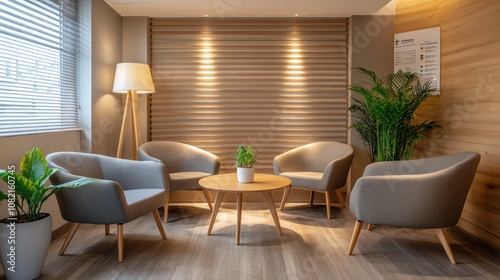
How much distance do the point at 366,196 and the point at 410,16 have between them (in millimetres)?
2707

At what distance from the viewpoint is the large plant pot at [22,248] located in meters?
2.56

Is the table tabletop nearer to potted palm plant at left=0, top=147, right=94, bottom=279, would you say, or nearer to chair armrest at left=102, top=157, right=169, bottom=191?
chair armrest at left=102, top=157, right=169, bottom=191

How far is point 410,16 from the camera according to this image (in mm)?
4758

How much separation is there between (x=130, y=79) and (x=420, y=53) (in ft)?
11.0

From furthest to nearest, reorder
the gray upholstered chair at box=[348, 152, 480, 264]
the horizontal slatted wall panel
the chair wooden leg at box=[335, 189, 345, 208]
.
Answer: the horizontal slatted wall panel
the chair wooden leg at box=[335, 189, 345, 208]
the gray upholstered chair at box=[348, 152, 480, 264]

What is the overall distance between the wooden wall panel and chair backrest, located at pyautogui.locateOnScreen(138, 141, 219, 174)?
104 inches

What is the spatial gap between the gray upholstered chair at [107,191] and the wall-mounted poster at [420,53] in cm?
313

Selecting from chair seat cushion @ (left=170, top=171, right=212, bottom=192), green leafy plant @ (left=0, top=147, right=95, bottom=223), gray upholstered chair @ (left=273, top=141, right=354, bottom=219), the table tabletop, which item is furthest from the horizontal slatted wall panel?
green leafy plant @ (left=0, top=147, right=95, bottom=223)

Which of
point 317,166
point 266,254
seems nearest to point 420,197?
point 266,254

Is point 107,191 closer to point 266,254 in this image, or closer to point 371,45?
point 266,254

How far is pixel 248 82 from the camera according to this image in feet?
17.2

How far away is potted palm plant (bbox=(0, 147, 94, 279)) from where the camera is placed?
256cm

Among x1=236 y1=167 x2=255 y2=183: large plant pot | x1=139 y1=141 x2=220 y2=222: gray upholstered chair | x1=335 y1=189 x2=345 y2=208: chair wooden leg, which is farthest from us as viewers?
x1=335 y1=189 x2=345 y2=208: chair wooden leg

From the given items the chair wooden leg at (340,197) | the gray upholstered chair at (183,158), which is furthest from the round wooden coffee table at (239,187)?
the chair wooden leg at (340,197)
